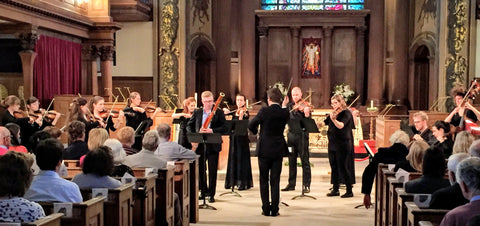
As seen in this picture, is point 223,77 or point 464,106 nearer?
point 464,106

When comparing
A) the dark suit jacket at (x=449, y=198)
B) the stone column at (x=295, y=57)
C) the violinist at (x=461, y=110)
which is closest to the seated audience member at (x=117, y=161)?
the dark suit jacket at (x=449, y=198)

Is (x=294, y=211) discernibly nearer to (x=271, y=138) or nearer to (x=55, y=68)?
(x=271, y=138)

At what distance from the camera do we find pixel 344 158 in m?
9.71

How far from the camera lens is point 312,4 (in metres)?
20.4

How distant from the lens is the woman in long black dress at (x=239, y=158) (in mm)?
10273

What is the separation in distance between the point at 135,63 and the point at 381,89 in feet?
23.2

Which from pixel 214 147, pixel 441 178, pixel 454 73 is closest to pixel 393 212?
pixel 441 178

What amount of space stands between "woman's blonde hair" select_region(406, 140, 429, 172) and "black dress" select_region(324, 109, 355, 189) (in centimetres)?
339

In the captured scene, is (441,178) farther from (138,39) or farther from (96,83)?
(138,39)

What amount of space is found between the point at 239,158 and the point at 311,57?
10292 millimetres

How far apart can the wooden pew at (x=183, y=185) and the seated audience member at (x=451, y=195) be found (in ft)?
11.6

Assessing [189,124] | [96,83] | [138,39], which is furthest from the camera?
[138,39]

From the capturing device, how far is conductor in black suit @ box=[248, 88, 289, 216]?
8.16 meters

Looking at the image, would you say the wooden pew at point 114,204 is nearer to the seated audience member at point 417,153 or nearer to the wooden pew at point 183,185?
the wooden pew at point 183,185
